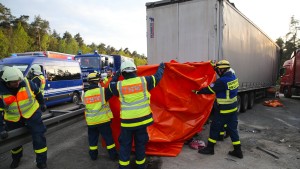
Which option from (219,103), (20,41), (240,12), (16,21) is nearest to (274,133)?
(219,103)

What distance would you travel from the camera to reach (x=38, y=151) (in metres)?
3.94

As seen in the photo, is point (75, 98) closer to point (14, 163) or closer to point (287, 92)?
point (14, 163)

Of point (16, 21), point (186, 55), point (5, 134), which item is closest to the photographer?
point (5, 134)

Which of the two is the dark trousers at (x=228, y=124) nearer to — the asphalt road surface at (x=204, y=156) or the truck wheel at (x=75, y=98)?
the asphalt road surface at (x=204, y=156)

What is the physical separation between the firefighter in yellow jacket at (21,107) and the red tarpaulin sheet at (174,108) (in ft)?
4.58

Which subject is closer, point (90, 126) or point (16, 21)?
point (90, 126)

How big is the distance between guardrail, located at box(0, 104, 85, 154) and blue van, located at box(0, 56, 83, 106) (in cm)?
515

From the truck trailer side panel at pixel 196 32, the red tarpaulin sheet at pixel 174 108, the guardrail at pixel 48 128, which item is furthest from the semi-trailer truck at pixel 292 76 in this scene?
the guardrail at pixel 48 128

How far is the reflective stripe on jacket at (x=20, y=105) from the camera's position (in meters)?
3.66

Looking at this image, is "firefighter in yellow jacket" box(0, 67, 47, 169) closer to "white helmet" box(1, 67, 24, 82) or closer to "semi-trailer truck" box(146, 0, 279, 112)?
"white helmet" box(1, 67, 24, 82)

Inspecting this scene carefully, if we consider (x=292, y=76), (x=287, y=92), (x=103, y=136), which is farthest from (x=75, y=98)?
(x=287, y=92)

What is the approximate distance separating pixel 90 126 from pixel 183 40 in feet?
13.4

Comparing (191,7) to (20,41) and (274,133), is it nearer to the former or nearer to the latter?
(274,133)

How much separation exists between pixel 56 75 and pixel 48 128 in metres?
6.48
